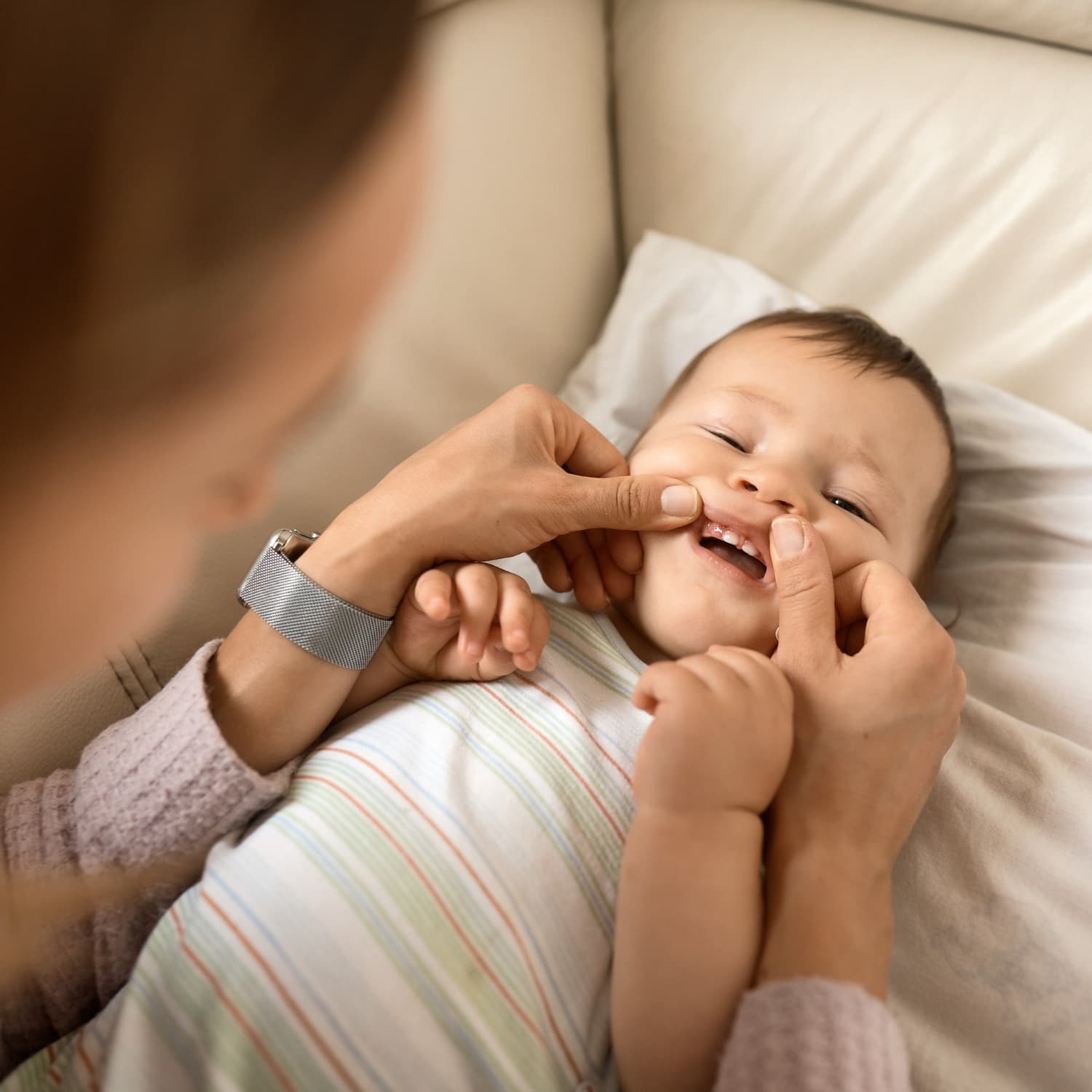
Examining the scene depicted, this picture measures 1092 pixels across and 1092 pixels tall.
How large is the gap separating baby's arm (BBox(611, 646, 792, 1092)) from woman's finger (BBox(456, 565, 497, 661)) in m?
0.21

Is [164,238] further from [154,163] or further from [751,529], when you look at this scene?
[751,529]

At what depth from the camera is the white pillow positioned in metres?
0.84

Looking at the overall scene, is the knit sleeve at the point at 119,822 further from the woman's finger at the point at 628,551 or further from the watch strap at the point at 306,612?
the woman's finger at the point at 628,551

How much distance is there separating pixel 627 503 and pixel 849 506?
0.29 metres

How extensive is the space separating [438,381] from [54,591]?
1040mm

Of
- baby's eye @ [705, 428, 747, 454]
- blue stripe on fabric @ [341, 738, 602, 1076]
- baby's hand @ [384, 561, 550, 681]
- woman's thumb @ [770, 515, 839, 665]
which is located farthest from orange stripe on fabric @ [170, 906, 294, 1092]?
baby's eye @ [705, 428, 747, 454]

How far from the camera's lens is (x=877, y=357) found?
1.14m

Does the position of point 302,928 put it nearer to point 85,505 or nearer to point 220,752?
point 220,752

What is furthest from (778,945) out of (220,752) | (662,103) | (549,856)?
(662,103)

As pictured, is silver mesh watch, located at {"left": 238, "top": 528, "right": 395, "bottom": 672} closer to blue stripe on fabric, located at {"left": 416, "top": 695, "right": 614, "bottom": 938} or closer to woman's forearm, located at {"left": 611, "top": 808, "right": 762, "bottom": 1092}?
blue stripe on fabric, located at {"left": 416, "top": 695, "right": 614, "bottom": 938}

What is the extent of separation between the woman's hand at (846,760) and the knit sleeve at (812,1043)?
0.09 feet

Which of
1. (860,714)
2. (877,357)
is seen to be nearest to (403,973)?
(860,714)

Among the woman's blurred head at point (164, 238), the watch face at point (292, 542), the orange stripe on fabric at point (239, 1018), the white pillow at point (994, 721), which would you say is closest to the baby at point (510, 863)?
the orange stripe on fabric at point (239, 1018)

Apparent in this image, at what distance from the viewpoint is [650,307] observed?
147cm
